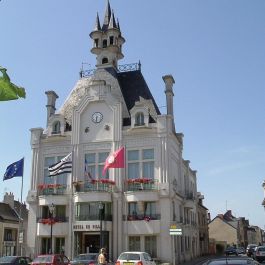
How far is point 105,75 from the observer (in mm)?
45438

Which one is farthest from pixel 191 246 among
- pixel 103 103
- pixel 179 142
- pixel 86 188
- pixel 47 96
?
pixel 47 96

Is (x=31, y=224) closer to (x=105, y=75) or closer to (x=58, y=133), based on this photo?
(x=58, y=133)

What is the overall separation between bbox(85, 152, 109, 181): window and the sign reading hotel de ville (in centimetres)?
435

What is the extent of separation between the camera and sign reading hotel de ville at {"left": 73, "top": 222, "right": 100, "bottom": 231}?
3540 centimetres

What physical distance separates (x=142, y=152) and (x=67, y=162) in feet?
23.9

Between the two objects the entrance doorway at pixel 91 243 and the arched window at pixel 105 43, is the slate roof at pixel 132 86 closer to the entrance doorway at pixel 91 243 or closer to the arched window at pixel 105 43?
the arched window at pixel 105 43

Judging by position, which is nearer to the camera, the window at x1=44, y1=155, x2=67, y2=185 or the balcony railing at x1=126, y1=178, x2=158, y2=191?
the balcony railing at x1=126, y1=178, x2=158, y2=191

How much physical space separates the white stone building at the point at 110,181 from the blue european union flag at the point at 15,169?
3.60 meters

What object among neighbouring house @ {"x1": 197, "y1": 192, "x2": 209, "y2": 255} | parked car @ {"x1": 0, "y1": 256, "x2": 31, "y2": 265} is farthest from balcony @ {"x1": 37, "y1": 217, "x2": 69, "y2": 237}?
neighbouring house @ {"x1": 197, "y1": 192, "x2": 209, "y2": 255}

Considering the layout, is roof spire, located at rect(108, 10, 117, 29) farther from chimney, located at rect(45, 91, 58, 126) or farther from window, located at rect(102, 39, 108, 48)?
chimney, located at rect(45, 91, 58, 126)

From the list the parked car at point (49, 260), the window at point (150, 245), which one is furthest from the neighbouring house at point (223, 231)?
the parked car at point (49, 260)

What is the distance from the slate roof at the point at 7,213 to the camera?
5045 centimetres

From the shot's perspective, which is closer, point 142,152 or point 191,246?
point 142,152

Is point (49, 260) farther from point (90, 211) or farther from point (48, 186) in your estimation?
point (48, 186)
